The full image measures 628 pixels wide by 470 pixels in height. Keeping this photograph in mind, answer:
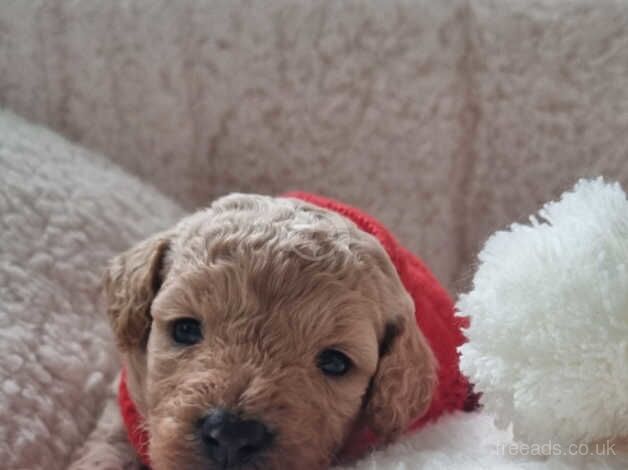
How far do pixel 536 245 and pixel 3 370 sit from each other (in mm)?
856

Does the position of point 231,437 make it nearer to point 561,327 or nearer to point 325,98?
point 561,327

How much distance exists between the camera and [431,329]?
61.1 inches

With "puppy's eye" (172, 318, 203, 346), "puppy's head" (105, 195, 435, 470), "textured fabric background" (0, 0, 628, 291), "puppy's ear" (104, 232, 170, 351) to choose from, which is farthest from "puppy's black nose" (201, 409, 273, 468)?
"textured fabric background" (0, 0, 628, 291)

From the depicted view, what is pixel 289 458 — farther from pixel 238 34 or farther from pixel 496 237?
pixel 238 34

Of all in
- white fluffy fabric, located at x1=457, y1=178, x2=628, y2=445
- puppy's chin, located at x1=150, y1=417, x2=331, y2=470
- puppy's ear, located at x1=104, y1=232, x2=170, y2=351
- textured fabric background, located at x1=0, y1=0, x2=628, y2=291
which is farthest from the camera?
textured fabric background, located at x1=0, y1=0, x2=628, y2=291

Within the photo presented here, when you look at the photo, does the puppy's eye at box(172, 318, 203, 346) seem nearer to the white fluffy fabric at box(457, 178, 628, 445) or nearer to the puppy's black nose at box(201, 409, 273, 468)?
the puppy's black nose at box(201, 409, 273, 468)

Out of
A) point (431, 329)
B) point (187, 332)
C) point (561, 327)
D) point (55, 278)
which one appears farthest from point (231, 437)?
point (55, 278)

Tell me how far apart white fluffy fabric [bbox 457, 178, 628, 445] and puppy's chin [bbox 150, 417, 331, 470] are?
0.26 meters

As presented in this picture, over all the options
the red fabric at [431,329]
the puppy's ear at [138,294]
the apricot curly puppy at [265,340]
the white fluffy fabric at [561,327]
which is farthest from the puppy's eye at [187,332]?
the white fluffy fabric at [561,327]

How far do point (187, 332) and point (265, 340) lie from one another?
130 millimetres

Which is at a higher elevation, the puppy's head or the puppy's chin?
the puppy's head

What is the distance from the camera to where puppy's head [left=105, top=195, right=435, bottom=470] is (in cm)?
113

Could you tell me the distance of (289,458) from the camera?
1.14m

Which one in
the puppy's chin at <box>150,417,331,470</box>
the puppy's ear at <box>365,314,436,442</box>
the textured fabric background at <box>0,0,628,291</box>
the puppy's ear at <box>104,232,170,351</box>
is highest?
the textured fabric background at <box>0,0,628,291</box>
